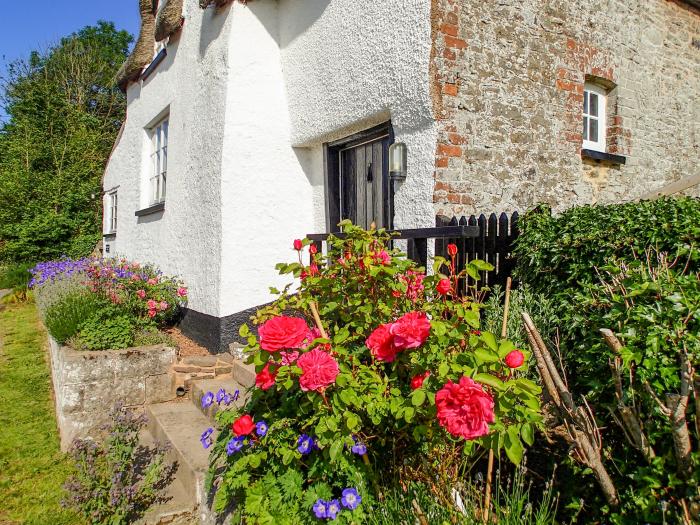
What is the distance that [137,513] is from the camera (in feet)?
9.90

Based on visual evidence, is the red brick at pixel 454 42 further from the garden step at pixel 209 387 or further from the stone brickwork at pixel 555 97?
the garden step at pixel 209 387

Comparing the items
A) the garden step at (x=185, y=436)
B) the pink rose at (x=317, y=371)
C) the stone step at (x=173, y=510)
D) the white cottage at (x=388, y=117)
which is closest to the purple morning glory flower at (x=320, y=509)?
the pink rose at (x=317, y=371)

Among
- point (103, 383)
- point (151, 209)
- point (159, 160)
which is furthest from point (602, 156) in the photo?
point (159, 160)

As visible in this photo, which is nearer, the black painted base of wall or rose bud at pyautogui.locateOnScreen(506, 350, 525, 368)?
rose bud at pyautogui.locateOnScreen(506, 350, 525, 368)

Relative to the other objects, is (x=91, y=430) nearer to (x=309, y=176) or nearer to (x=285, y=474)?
(x=285, y=474)

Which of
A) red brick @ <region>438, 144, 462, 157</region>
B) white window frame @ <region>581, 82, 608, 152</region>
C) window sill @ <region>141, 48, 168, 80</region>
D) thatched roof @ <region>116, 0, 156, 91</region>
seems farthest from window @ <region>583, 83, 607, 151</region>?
thatched roof @ <region>116, 0, 156, 91</region>

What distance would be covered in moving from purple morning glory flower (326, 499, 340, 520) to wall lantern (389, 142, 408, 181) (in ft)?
9.77

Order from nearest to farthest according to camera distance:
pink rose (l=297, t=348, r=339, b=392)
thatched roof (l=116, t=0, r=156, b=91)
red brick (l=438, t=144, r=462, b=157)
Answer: pink rose (l=297, t=348, r=339, b=392) < red brick (l=438, t=144, r=462, b=157) < thatched roof (l=116, t=0, r=156, b=91)

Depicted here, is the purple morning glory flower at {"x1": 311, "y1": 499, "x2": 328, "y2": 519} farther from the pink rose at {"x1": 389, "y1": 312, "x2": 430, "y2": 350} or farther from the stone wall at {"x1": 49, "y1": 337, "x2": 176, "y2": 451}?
the stone wall at {"x1": 49, "y1": 337, "x2": 176, "y2": 451}

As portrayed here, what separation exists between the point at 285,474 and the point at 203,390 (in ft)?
8.26

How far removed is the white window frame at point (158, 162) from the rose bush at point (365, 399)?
5.85 metres

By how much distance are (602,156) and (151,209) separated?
6.20 meters

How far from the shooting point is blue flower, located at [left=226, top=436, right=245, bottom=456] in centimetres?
234

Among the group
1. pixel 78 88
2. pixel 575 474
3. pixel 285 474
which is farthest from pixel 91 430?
pixel 78 88
